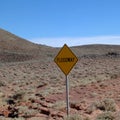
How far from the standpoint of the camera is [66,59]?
16.1 metres

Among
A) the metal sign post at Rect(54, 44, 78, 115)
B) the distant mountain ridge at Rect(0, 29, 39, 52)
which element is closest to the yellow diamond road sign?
the metal sign post at Rect(54, 44, 78, 115)

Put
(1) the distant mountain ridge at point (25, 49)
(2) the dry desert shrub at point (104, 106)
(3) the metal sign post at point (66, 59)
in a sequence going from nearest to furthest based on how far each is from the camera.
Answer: (3) the metal sign post at point (66, 59), (2) the dry desert shrub at point (104, 106), (1) the distant mountain ridge at point (25, 49)

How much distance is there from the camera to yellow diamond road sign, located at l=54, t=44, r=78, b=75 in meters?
16.0

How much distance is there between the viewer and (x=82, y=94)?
23016 millimetres

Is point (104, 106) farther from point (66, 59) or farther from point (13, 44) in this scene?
point (13, 44)

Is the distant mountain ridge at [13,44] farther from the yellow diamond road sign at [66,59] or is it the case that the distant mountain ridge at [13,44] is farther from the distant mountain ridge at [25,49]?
the yellow diamond road sign at [66,59]

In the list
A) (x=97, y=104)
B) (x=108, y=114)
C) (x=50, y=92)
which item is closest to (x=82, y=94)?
(x=50, y=92)

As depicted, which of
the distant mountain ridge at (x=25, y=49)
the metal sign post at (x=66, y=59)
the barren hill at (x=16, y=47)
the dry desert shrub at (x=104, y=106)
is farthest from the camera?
the barren hill at (x=16, y=47)

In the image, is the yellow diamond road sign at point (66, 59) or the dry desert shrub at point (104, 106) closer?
the yellow diamond road sign at point (66, 59)

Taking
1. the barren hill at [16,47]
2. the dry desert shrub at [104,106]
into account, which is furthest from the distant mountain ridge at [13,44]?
the dry desert shrub at [104,106]

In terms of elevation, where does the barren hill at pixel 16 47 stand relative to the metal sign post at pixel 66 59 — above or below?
above

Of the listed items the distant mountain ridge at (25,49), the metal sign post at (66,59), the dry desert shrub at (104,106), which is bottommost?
the dry desert shrub at (104,106)

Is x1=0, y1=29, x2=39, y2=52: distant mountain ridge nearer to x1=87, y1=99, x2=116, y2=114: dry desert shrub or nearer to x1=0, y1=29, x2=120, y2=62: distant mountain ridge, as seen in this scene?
x1=0, y1=29, x2=120, y2=62: distant mountain ridge

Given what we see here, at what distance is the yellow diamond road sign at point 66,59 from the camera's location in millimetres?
15958
